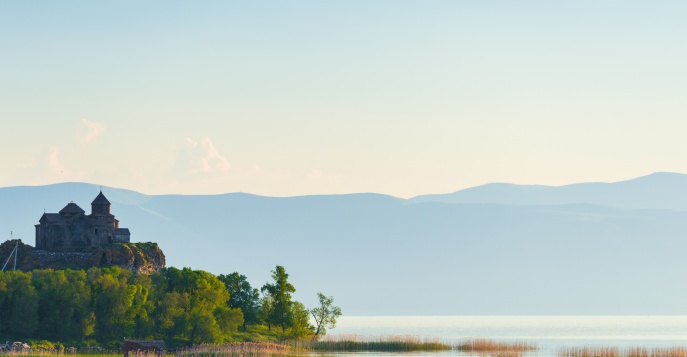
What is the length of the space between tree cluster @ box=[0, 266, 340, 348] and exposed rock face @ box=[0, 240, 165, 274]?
78.5 ft

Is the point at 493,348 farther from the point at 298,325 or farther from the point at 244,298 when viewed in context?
the point at 244,298

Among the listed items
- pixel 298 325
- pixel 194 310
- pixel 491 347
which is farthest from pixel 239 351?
pixel 298 325

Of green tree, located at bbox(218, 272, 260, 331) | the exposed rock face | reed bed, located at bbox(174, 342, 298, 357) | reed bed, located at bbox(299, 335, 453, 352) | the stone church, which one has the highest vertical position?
the stone church

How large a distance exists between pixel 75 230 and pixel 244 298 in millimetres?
31647

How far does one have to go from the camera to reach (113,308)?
5674 inches

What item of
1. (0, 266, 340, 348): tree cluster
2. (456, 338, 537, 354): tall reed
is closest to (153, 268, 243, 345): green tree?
(0, 266, 340, 348): tree cluster

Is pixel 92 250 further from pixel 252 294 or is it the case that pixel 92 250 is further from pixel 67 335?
pixel 67 335

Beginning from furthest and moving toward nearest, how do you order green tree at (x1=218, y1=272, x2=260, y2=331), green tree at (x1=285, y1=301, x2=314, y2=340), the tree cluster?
green tree at (x1=218, y1=272, x2=260, y2=331)
green tree at (x1=285, y1=301, x2=314, y2=340)
the tree cluster

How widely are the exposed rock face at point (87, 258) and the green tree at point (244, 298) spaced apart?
48.7 feet

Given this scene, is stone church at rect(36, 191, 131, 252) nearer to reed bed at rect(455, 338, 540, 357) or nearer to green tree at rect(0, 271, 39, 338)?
green tree at rect(0, 271, 39, 338)

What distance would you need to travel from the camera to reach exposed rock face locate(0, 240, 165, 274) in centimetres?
18575

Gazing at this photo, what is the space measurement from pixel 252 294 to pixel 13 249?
39.0m

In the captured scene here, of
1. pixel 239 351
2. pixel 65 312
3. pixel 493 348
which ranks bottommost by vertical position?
pixel 239 351

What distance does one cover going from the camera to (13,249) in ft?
622
